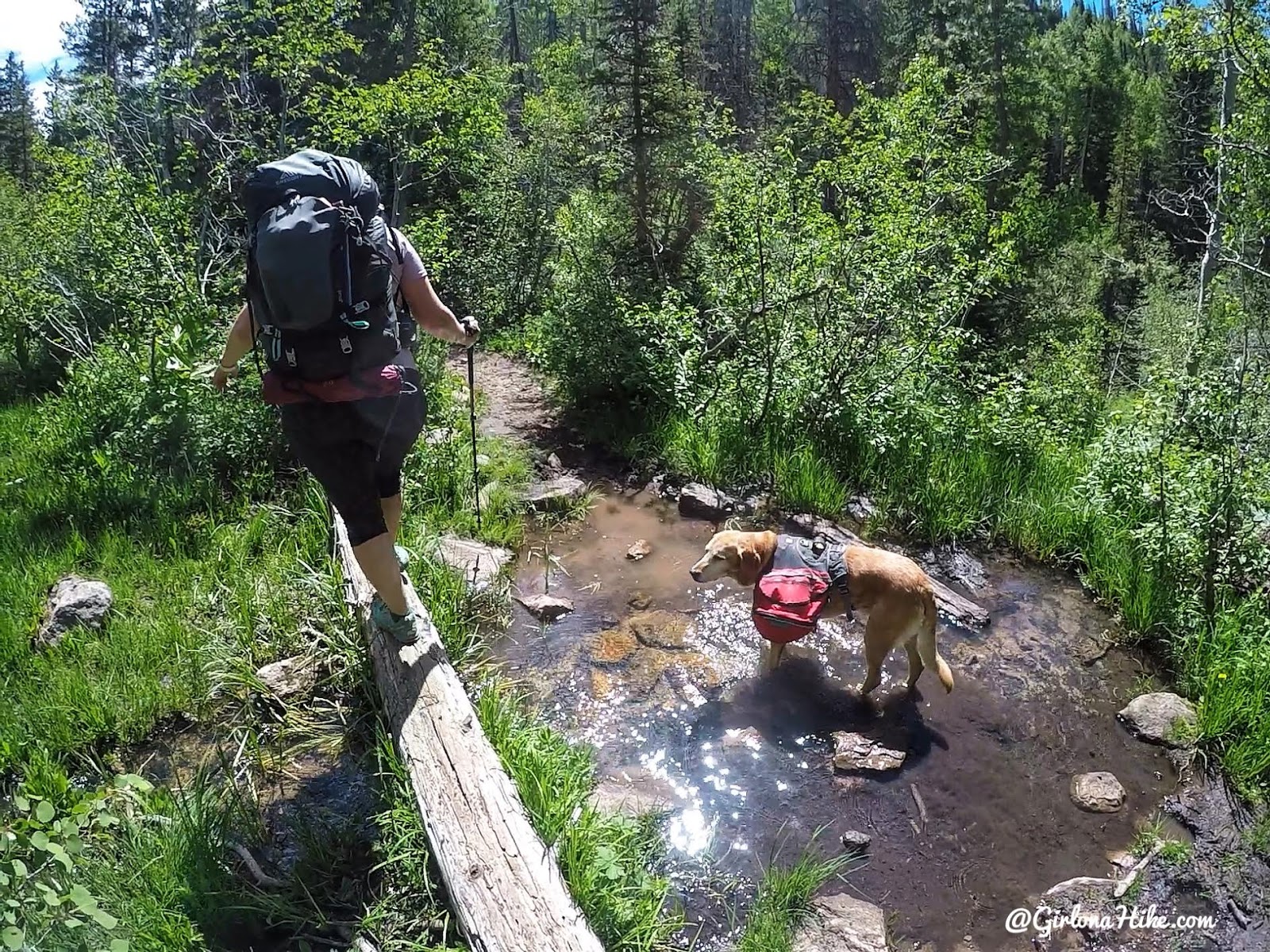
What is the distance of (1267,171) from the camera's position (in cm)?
1055

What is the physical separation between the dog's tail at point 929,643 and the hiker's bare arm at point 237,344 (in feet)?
13.0

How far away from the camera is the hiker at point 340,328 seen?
3066 millimetres

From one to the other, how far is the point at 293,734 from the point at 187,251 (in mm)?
5576

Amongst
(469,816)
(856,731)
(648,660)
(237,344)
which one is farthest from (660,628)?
(237,344)

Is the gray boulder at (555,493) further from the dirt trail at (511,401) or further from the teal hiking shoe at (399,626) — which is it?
the teal hiking shoe at (399,626)

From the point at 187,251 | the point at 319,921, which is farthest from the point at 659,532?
the point at 187,251

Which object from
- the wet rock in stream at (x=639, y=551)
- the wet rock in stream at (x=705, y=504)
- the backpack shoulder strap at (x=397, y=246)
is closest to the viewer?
the backpack shoulder strap at (x=397, y=246)

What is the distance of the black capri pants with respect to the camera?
3.44m

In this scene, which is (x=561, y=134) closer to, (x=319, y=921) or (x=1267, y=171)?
(x=1267, y=171)

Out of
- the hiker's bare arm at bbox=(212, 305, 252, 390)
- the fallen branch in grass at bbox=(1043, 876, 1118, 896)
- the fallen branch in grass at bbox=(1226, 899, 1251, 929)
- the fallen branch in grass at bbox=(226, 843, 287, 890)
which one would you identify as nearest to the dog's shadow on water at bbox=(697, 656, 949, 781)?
the fallen branch in grass at bbox=(1043, 876, 1118, 896)

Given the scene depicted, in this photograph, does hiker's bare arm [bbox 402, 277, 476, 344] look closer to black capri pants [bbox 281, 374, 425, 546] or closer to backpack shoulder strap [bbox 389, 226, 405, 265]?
backpack shoulder strap [bbox 389, 226, 405, 265]

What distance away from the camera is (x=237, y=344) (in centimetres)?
376

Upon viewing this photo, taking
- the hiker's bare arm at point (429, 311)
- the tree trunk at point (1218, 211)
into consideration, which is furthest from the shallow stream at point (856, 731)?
the tree trunk at point (1218, 211)

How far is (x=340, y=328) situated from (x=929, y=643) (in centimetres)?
372
